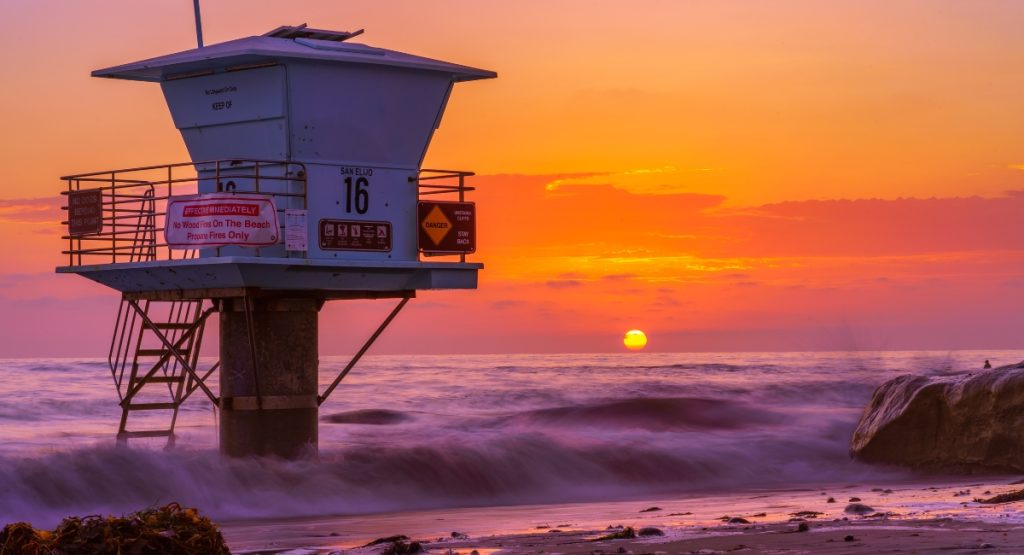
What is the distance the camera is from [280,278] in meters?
19.2

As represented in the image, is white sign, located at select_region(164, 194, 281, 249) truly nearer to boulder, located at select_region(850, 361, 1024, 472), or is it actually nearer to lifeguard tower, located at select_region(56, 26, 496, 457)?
lifeguard tower, located at select_region(56, 26, 496, 457)

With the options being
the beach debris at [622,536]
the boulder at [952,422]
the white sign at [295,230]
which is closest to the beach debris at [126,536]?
the beach debris at [622,536]

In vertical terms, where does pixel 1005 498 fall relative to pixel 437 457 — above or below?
above

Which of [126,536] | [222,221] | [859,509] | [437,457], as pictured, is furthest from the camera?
[437,457]

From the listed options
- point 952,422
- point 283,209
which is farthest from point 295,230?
point 952,422

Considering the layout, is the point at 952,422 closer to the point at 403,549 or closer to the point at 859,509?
the point at 859,509

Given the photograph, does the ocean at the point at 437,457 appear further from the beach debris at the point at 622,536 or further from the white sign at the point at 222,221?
the beach debris at the point at 622,536

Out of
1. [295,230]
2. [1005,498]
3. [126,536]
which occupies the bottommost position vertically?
[1005,498]

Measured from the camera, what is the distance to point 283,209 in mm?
19406

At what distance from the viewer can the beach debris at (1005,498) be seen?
568 inches

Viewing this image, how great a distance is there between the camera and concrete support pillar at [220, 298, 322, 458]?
20.0 meters

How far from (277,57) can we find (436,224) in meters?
3.39

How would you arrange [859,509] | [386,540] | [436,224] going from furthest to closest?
[436,224], [859,509], [386,540]

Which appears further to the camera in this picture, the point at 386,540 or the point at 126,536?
the point at 386,540
